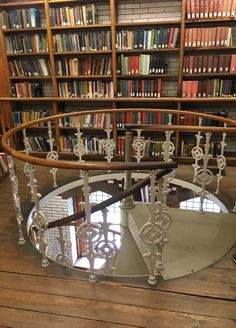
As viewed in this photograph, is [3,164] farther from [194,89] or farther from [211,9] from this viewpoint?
[211,9]

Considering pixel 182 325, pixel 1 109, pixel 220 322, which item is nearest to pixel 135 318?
pixel 182 325

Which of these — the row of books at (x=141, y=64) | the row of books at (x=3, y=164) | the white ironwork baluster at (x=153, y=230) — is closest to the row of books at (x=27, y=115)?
the row of books at (x=3, y=164)

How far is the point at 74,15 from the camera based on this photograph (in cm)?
344

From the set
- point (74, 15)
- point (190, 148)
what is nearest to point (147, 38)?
point (74, 15)

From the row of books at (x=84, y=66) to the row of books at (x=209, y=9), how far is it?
3.72 feet

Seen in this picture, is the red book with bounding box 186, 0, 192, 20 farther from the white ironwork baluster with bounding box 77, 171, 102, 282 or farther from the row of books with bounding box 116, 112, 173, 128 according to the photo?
the white ironwork baluster with bounding box 77, 171, 102, 282

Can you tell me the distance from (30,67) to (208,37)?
2368 millimetres

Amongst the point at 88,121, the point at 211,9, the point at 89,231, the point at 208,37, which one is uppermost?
the point at 211,9

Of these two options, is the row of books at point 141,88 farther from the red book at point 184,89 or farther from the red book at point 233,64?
the red book at point 233,64

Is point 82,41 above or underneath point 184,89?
above

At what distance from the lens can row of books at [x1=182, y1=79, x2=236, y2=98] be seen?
3.42 meters

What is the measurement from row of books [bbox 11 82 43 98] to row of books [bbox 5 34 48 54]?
1.44 feet

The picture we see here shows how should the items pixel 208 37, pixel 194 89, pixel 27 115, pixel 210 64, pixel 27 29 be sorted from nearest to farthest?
pixel 208 37
pixel 210 64
pixel 194 89
pixel 27 29
pixel 27 115

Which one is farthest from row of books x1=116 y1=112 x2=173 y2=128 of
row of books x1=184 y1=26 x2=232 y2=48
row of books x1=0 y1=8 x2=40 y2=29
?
row of books x1=0 y1=8 x2=40 y2=29
